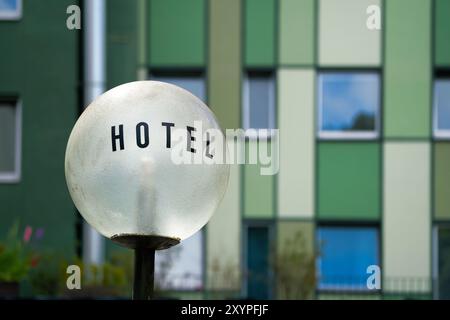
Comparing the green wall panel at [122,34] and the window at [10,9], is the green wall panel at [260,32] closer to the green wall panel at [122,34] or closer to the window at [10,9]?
the green wall panel at [122,34]

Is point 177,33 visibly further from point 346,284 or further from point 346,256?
point 346,284

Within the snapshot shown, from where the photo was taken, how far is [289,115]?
64.7ft

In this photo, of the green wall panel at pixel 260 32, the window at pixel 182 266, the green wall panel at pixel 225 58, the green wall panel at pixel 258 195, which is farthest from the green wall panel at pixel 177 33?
the window at pixel 182 266

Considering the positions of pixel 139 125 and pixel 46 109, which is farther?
pixel 46 109

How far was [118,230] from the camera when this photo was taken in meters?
4.63

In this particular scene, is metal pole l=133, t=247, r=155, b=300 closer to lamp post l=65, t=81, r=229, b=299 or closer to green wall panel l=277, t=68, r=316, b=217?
lamp post l=65, t=81, r=229, b=299

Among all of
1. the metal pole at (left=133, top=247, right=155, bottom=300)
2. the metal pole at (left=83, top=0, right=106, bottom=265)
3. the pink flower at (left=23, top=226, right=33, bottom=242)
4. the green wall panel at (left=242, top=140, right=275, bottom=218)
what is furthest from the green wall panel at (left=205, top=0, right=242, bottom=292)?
the metal pole at (left=133, top=247, right=155, bottom=300)

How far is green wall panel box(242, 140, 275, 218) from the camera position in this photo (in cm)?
1953

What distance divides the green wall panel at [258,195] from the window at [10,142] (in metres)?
3.70

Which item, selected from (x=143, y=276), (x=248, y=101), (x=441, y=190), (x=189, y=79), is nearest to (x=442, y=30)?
(x=441, y=190)

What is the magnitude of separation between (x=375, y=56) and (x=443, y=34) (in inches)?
44.6
